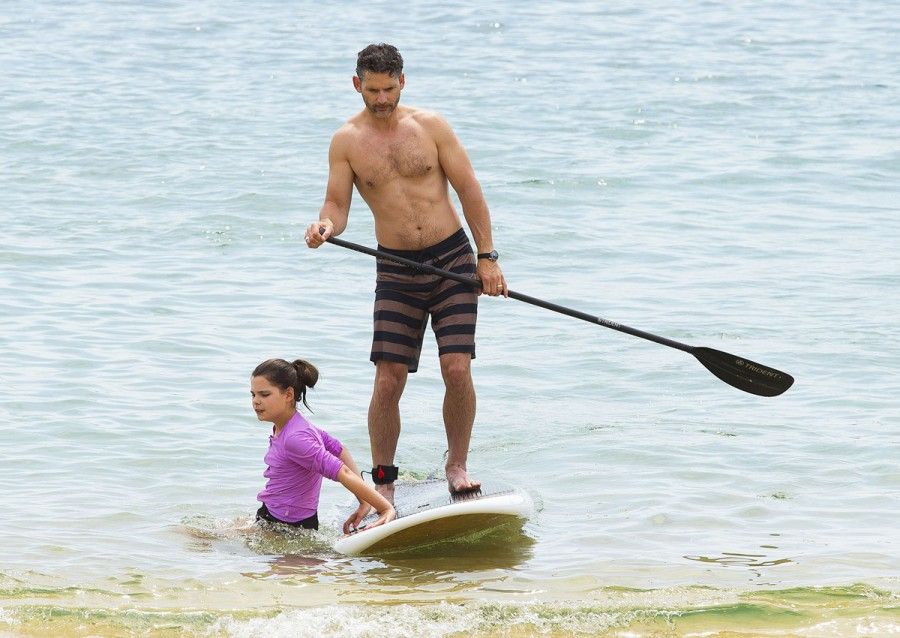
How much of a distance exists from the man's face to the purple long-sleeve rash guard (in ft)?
4.61

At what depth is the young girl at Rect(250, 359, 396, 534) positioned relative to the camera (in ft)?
20.0

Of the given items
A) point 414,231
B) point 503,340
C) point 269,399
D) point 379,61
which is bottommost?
point 503,340

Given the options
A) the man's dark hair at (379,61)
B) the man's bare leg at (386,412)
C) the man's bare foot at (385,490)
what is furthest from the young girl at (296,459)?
the man's dark hair at (379,61)

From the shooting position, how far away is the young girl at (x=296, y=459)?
241 inches

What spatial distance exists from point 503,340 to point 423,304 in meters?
3.94

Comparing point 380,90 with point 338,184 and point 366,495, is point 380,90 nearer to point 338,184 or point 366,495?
point 338,184

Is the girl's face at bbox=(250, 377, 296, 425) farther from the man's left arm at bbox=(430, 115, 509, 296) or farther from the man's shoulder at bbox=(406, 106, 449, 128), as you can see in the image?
the man's shoulder at bbox=(406, 106, 449, 128)

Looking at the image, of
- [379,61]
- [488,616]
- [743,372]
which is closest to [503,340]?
[743,372]

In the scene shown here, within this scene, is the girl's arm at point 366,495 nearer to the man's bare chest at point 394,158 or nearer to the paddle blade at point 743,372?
the man's bare chest at point 394,158

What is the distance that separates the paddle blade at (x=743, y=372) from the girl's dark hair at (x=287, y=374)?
6.45 ft

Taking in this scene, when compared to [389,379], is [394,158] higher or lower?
higher

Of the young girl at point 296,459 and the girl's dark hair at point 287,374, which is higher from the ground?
the girl's dark hair at point 287,374

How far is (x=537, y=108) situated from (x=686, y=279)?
27.1 feet

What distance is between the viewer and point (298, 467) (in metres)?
6.36
